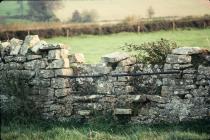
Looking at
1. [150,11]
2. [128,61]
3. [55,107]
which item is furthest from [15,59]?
[150,11]

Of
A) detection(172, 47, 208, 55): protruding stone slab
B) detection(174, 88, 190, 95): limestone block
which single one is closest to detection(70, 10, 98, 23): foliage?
detection(172, 47, 208, 55): protruding stone slab

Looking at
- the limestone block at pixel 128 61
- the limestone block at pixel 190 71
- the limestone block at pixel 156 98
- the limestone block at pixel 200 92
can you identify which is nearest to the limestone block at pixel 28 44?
the limestone block at pixel 128 61

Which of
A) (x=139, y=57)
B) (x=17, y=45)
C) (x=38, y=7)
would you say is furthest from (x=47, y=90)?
(x=38, y=7)

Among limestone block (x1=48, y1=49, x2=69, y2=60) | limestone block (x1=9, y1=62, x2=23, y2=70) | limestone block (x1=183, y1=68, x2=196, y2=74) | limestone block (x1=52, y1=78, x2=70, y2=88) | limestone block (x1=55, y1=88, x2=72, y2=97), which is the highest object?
limestone block (x1=48, y1=49, x2=69, y2=60)

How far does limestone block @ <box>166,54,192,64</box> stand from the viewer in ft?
30.2

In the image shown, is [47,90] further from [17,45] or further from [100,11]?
[100,11]

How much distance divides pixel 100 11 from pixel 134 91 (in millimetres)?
7564

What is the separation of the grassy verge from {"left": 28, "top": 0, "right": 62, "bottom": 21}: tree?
498 inches

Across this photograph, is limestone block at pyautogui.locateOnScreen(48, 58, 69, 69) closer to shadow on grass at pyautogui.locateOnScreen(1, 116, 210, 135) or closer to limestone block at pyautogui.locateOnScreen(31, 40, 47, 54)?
limestone block at pyautogui.locateOnScreen(31, 40, 47, 54)

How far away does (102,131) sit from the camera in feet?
29.8

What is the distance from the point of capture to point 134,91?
986 centimetres

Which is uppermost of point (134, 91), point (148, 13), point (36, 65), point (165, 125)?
point (148, 13)

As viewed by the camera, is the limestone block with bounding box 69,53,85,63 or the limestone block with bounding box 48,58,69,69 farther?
the limestone block with bounding box 69,53,85,63

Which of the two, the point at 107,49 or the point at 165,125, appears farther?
the point at 107,49
